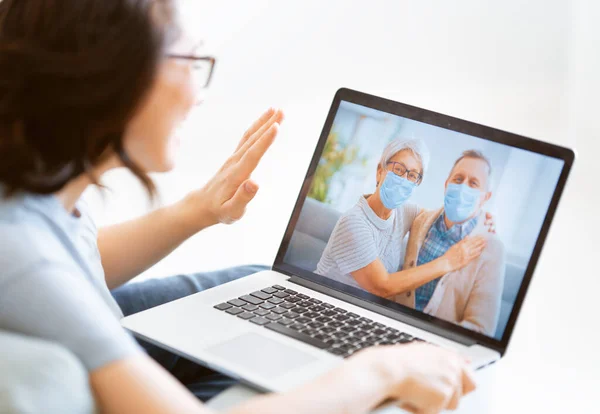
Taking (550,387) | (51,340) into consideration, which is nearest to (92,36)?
(51,340)

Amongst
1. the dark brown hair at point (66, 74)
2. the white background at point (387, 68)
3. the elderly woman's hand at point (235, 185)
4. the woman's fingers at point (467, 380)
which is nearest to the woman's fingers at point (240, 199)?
the elderly woman's hand at point (235, 185)

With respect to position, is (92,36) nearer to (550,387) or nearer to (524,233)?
(524,233)

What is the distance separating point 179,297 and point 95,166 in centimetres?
45

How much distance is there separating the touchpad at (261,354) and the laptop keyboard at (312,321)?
34mm

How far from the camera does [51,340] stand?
2.34 ft

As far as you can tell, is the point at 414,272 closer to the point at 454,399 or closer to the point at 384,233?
the point at 384,233

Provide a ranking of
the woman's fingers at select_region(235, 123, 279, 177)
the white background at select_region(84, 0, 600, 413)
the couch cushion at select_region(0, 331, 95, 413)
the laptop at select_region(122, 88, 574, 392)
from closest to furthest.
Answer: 1. the couch cushion at select_region(0, 331, 95, 413)
2. the laptop at select_region(122, 88, 574, 392)
3. the woman's fingers at select_region(235, 123, 279, 177)
4. the white background at select_region(84, 0, 600, 413)

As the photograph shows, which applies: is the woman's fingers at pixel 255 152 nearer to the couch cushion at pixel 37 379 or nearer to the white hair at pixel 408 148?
the white hair at pixel 408 148

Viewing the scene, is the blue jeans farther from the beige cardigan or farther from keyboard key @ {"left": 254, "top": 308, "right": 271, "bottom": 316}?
the beige cardigan

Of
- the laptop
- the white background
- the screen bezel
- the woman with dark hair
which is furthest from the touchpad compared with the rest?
the white background

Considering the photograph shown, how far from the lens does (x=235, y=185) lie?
1.19 metres

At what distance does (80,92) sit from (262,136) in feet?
1.42

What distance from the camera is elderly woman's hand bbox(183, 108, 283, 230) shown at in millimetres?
1170

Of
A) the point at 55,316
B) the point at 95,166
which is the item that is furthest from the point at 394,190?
the point at 55,316
